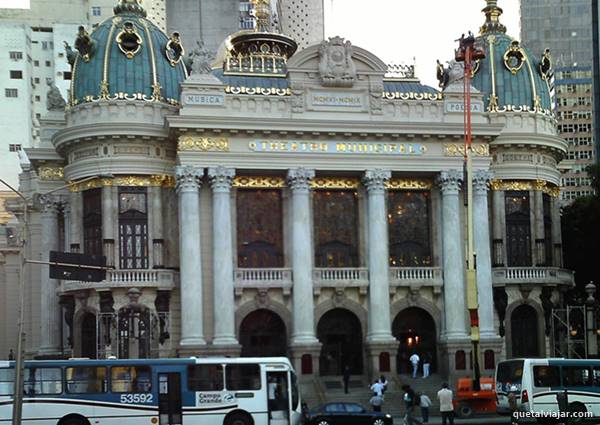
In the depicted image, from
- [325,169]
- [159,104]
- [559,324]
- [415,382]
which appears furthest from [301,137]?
[559,324]

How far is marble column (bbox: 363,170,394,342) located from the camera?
205 feet

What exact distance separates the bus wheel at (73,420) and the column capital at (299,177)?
22.4 m

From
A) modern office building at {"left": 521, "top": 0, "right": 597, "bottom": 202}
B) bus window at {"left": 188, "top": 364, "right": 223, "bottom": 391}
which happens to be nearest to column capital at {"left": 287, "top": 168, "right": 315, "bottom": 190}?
bus window at {"left": 188, "top": 364, "right": 223, "bottom": 391}

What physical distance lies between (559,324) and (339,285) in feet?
47.2

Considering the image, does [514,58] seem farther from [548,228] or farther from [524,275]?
[524,275]

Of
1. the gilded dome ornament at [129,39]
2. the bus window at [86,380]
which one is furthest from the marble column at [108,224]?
the bus window at [86,380]

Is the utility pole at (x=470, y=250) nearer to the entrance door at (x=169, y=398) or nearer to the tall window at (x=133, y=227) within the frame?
the entrance door at (x=169, y=398)

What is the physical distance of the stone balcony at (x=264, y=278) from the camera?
6178 cm

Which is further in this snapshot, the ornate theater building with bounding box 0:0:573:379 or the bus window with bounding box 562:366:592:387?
the ornate theater building with bounding box 0:0:573:379

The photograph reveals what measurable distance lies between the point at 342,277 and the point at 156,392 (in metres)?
20.8

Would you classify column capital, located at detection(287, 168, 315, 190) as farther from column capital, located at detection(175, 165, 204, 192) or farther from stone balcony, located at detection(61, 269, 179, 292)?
stone balcony, located at detection(61, 269, 179, 292)

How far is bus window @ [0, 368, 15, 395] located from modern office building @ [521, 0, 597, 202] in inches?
3617

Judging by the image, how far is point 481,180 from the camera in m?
64.4

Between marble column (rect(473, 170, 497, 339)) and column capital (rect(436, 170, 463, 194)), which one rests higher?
column capital (rect(436, 170, 463, 194))
